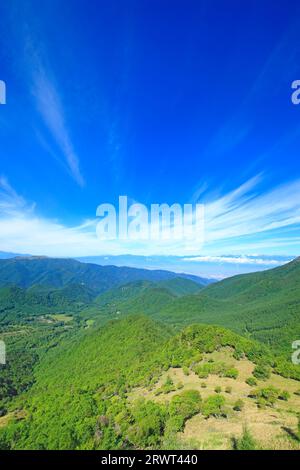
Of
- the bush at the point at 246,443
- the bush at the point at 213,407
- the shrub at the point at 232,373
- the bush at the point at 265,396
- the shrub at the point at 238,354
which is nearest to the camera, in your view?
the bush at the point at 246,443

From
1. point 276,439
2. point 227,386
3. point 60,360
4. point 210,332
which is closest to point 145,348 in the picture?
point 210,332

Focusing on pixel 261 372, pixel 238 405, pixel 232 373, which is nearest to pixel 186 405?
pixel 238 405

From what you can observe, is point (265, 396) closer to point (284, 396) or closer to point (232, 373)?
point (284, 396)

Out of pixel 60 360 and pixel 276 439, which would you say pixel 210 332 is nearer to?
pixel 276 439

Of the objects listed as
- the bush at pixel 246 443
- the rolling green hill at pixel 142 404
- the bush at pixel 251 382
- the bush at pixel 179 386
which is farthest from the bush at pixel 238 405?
the bush at pixel 179 386

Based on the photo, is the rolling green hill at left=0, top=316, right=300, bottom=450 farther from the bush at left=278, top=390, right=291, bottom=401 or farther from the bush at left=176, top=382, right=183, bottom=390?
the bush at left=278, top=390, right=291, bottom=401

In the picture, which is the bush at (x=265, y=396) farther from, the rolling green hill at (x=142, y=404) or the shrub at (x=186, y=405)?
the shrub at (x=186, y=405)

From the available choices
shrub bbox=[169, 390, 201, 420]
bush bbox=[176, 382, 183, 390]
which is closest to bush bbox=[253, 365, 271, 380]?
bush bbox=[176, 382, 183, 390]

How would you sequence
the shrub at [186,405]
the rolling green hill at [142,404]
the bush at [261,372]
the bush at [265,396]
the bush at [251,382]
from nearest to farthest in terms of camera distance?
the rolling green hill at [142,404], the shrub at [186,405], the bush at [265,396], the bush at [251,382], the bush at [261,372]
